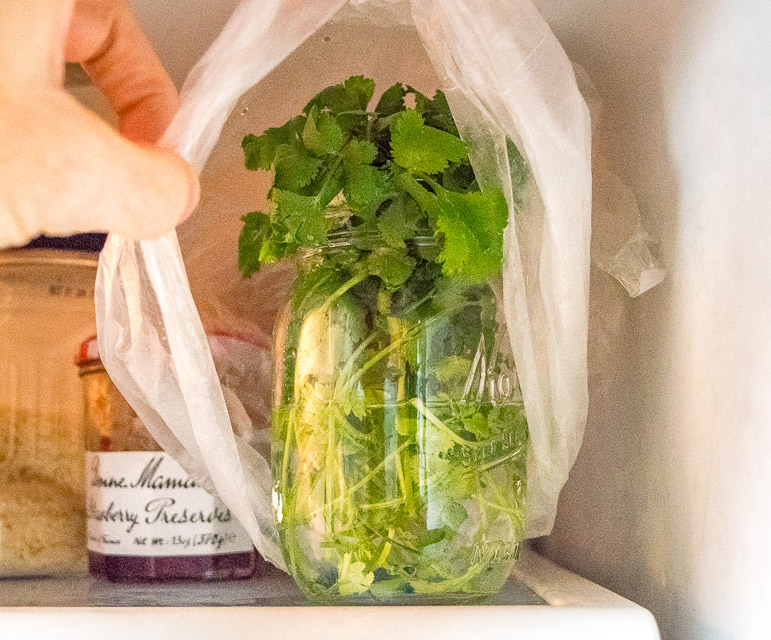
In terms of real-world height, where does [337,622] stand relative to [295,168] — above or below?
below

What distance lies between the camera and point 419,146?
1.27ft

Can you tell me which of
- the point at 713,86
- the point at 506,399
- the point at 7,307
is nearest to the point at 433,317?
the point at 506,399

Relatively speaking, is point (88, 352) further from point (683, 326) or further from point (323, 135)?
point (683, 326)

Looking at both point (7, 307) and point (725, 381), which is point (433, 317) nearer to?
point (725, 381)

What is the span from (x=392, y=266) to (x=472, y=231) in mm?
48

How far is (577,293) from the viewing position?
0.41m

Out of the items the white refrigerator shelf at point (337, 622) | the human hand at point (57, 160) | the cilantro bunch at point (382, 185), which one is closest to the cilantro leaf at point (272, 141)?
the cilantro bunch at point (382, 185)

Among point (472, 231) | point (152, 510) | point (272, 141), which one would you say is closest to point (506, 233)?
point (472, 231)

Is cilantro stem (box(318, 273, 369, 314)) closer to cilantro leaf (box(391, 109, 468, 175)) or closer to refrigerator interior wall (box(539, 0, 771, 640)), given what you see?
cilantro leaf (box(391, 109, 468, 175))

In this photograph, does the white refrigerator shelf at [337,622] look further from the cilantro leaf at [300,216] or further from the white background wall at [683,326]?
the cilantro leaf at [300,216]

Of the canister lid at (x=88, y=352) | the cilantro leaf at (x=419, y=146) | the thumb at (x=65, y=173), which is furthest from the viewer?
the canister lid at (x=88, y=352)

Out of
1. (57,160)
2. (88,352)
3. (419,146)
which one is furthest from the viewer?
(88,352)

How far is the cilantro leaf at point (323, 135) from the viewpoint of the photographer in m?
0.39

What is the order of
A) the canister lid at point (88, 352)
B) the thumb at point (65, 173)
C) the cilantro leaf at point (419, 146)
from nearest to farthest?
the thumb at point (65, 173), the cilantro leaf at point (419, 146), the canister lid at point (88, 352)
